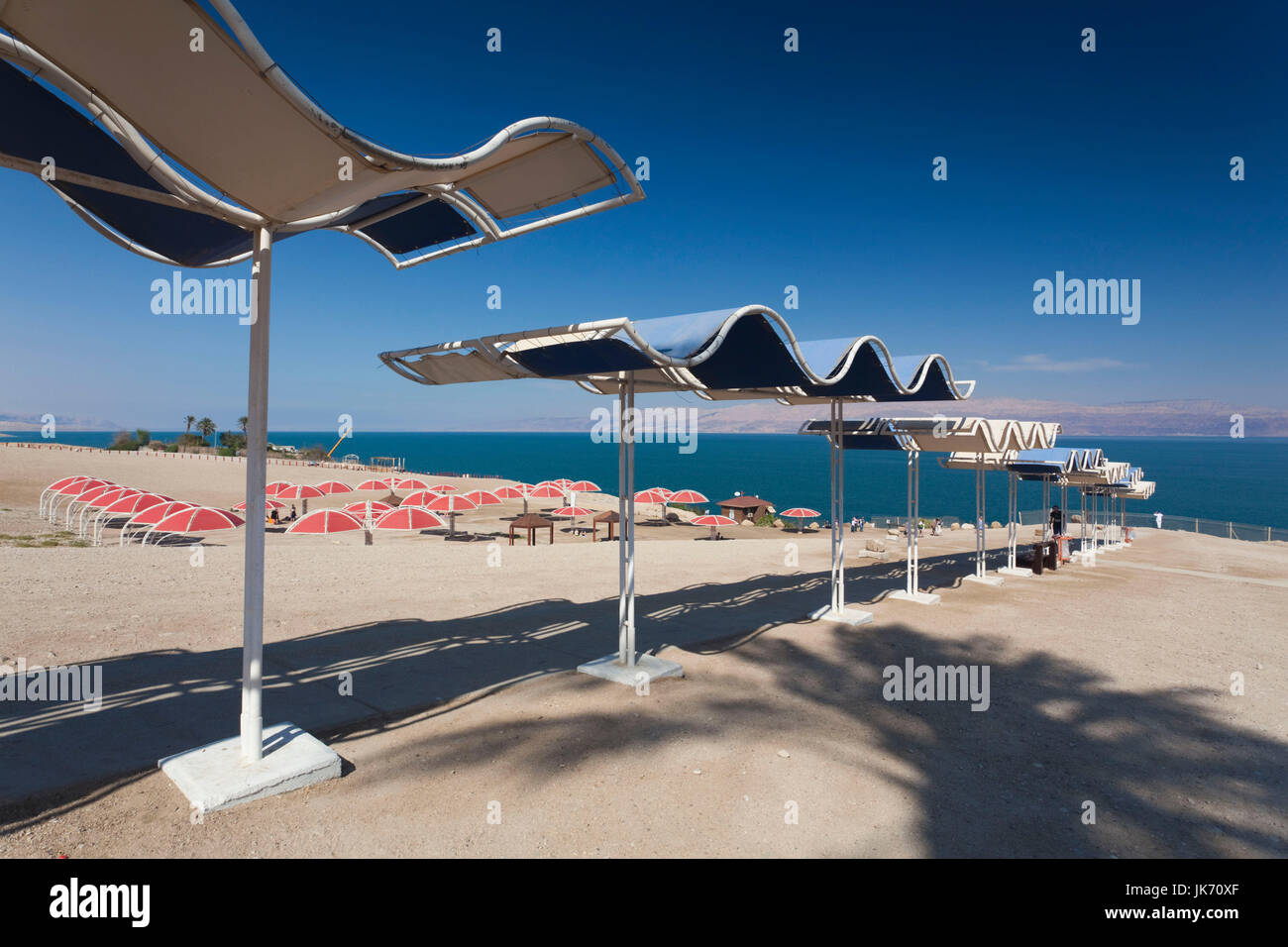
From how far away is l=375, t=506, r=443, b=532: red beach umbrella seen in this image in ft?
67.1

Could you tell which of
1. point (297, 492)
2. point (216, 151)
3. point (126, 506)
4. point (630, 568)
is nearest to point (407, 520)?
point (126, 506)

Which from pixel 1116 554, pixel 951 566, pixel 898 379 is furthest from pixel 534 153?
pixel 1116 554

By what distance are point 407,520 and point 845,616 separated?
1434 cm

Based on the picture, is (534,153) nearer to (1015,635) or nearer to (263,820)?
(263,820)

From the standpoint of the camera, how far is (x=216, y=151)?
12.5ft

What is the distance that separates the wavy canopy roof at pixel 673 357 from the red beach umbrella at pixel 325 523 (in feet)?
44.4

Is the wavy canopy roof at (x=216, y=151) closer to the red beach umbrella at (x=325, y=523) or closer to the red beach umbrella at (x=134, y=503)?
the red beach umbrella at (x=325, y=523)

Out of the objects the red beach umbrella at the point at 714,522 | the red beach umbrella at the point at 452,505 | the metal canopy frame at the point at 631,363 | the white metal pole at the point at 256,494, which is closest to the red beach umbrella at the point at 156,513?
the red beach umbrella at the point at 452,505

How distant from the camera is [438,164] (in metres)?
3.88

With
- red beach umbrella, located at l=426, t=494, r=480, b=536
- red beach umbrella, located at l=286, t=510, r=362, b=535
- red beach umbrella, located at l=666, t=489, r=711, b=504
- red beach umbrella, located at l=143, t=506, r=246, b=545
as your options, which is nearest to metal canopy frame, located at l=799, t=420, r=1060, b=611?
red beach umbrella, located at l=286, t=510, r=362, b=535

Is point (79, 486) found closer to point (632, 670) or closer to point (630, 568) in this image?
point (630, 568)

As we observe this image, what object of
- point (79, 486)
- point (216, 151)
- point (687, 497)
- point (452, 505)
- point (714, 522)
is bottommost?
point (714, 522)

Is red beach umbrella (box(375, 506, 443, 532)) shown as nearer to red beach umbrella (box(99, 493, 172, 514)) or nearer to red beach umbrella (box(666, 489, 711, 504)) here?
red beach umbrella (box(99, 493, 172, 514))
